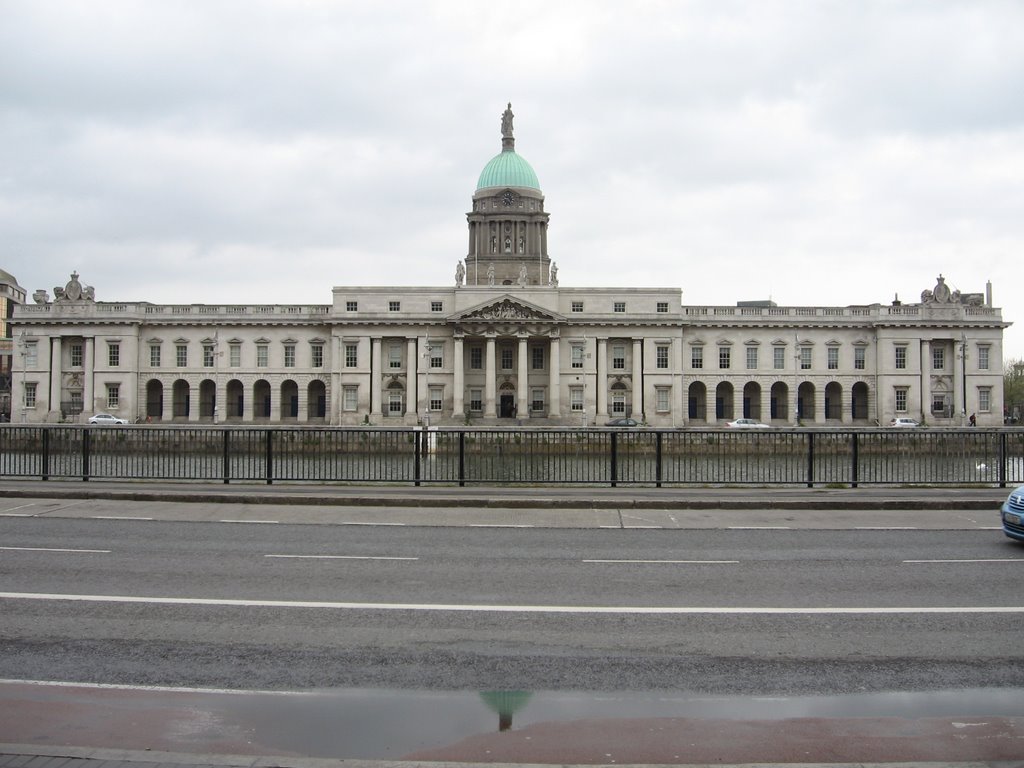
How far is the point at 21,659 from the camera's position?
7.70m

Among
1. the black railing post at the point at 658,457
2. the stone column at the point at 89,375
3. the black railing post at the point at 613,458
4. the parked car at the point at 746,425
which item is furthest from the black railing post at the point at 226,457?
the stone column at the point at 89,375

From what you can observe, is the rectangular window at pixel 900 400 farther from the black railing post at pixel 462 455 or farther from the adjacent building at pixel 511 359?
the black railing post at pixel 462 455

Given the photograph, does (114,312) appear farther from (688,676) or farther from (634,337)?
(688,676)

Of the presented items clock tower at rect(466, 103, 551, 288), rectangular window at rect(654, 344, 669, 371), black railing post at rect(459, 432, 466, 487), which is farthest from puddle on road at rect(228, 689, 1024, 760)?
clock tower at rect(466, 103, 551, 288)

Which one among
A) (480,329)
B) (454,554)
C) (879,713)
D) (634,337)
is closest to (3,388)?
(480,329)

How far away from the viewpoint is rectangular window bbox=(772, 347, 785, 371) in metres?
82.8

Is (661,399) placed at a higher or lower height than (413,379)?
lower

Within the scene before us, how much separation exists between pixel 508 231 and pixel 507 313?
2672 centimetres

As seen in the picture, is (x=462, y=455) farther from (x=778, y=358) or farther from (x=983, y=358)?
(x=983, y=358)

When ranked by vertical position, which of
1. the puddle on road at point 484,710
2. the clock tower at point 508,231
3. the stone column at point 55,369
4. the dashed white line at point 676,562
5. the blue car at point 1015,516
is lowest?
the puddle on road at point 484,710

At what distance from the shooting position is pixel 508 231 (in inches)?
4085

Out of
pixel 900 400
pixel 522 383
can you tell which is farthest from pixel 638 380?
pixel 900 400

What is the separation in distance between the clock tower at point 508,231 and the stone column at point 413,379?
22243mm

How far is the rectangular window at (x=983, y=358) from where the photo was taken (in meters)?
82.9
